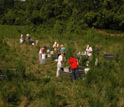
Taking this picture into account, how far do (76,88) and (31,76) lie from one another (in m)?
1.97

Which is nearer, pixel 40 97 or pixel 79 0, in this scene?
pixel 40 97

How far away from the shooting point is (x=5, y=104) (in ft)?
18.3

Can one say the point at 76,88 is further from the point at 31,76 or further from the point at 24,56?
the point at 24,56

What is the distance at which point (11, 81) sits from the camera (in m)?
7.07

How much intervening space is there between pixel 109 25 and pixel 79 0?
9.79 metres

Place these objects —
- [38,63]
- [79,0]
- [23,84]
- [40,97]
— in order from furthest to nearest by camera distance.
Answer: [79,0], [38,63], [23,84], [40,97]

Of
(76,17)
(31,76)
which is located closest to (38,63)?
(31,76)

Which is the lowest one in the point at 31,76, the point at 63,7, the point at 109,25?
the point at 31,76

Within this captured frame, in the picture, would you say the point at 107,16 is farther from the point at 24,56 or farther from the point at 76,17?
the point at 24,56

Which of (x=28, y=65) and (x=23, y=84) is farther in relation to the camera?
(x=28, y=65)

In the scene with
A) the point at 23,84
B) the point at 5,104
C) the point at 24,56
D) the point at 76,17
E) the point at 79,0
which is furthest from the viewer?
the point at 79,0

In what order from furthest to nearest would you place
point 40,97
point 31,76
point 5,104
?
point 31,76
point 40,97
point 5,104

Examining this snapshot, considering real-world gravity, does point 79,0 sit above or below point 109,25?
above

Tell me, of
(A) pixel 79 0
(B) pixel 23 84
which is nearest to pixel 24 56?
(B) pixel 23 84
